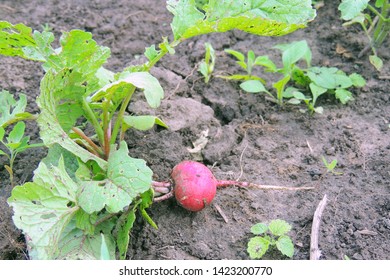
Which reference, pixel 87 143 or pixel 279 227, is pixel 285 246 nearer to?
pixel 279 227

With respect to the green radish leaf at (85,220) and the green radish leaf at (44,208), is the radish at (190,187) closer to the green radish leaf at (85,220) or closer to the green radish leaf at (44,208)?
the green radish leaf at (85,220)

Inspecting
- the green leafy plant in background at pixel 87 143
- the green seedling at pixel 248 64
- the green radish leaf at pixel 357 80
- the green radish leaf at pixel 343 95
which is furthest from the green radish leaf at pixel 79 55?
the green radish leaf at pixel 357 80

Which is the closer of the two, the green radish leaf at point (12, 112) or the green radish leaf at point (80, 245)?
the green radish leaf at point (80, 245)

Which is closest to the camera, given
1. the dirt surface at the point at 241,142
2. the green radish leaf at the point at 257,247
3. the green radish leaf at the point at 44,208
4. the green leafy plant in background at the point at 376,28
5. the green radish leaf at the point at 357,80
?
the green radish leaf at the point at 44,208

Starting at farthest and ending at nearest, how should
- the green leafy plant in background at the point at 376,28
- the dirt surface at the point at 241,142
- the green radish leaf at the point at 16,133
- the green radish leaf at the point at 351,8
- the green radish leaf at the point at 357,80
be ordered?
the green leafy plant in background at the point at 376,28
the green radish leaf at the point at 357,80
the green radish leaf at the point at 351,8
the green radish leaf at the point at 16,133
the dirt surface at the point at 241,142

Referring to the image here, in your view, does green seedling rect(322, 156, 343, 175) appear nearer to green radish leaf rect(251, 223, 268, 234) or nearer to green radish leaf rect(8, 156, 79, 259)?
green radish leaf rect(251, 223, 268, 234)

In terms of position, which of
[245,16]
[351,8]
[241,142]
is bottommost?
[241,142]

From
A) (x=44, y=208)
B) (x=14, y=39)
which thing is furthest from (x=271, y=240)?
(x=14, y=39)
